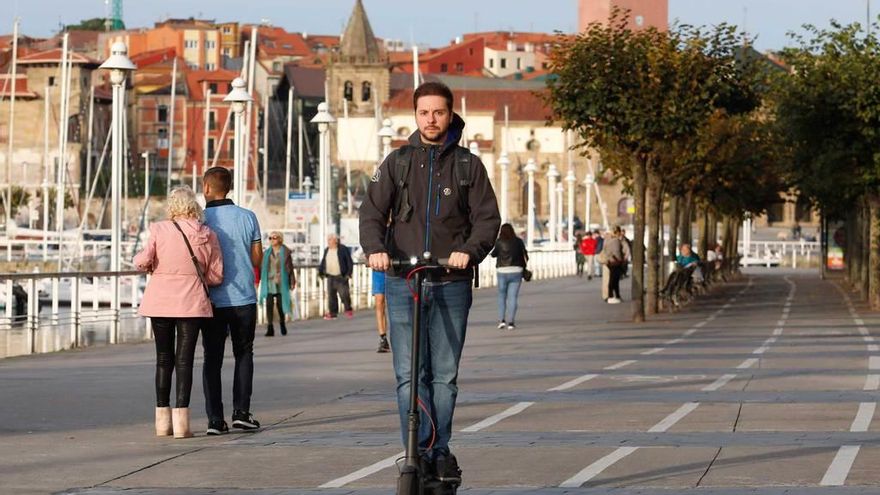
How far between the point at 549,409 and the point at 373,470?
445 cm

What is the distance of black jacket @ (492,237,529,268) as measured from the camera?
33062 mm

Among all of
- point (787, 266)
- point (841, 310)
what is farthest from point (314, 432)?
point (787, 266)

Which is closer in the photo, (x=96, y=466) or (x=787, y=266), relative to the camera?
(x=96, y=466)

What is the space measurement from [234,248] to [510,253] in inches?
737

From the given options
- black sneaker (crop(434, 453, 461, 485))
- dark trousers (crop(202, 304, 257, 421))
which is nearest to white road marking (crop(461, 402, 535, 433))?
dark trousers (crop(202, 304, 257, 421))

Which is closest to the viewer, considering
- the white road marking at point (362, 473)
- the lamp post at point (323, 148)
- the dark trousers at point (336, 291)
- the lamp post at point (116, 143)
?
the white road marking at point (362, 473)

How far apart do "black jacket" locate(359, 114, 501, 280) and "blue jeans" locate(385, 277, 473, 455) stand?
12 cm

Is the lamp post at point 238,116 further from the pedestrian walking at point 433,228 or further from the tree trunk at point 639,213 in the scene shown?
the pedestrian walking at point 433,228

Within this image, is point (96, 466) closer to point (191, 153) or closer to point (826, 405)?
point (826, 405)

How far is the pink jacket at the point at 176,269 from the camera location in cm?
1409

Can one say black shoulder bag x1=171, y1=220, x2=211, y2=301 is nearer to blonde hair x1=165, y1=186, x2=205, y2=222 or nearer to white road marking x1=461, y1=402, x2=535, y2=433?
blonde hair x1=165, y1=186, x2=205, y2=222

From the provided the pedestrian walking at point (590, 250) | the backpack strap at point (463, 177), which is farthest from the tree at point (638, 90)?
the pedestrian walking at point (590, 250)

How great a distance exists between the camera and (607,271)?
4706cm

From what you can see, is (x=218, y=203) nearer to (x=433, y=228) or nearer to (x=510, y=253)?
(x=433, y=228)
